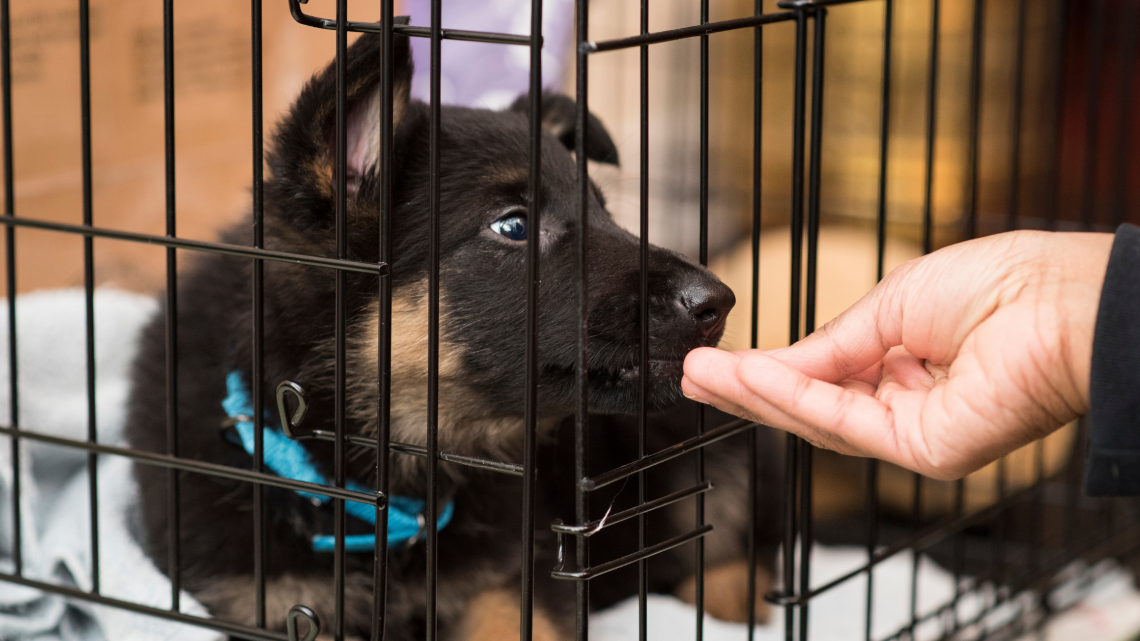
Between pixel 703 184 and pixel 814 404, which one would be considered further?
pixel 703 184

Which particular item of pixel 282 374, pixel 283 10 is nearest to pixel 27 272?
pixel 283 10

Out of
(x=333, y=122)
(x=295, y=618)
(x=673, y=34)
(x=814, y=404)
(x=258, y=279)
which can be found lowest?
(x=295, y=618)

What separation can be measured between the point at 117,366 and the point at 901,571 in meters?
2.27

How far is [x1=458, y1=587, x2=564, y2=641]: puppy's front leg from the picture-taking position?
6.43ft

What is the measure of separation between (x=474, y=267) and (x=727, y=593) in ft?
4.17

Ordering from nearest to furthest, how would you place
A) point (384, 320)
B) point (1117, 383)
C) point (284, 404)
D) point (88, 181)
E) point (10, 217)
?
point (1117, 383) → point (384, 320) → point (284, 404) → point (88, 181) → point (10, 217)

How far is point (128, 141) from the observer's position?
11.5ft

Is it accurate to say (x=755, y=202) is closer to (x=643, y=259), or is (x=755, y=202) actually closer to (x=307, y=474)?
(x=643, y=259)

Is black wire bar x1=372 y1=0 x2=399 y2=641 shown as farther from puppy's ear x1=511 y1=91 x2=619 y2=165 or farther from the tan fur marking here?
puppy's ear x1=511 y1=91 x2=619 y2=165

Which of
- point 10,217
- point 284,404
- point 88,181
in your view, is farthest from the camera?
point 10,217

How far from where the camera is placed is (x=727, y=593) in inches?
99.8

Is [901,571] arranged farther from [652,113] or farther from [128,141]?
[128,141]

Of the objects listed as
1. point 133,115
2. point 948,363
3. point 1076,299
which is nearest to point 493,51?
point 133,115

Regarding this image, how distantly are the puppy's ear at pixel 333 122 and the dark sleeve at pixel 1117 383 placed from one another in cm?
96
